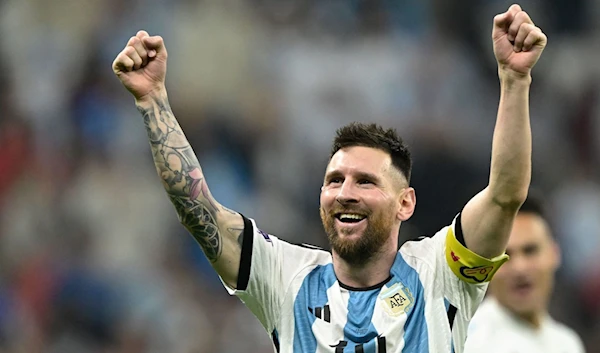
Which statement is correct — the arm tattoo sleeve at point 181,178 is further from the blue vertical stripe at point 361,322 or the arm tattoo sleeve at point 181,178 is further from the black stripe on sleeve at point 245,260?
the blue vertical stripe at point 361,322

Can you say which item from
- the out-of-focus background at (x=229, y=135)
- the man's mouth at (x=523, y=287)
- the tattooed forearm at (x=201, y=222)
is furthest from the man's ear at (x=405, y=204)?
the out-of-focus background at (x=229, y=135)

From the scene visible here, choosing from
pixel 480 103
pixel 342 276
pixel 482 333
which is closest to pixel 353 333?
pixel 342 276

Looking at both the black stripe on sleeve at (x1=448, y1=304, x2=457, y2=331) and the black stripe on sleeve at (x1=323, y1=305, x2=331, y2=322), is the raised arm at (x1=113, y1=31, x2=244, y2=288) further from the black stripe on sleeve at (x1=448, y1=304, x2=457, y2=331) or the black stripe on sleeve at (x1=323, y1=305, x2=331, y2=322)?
the black stripe on sleeve at (x1=448, y1=304, x2=457, y2=331)

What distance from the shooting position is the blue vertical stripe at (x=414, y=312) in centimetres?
383

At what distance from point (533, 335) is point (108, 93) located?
4.39 meters

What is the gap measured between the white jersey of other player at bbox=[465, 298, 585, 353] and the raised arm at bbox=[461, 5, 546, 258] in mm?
1849

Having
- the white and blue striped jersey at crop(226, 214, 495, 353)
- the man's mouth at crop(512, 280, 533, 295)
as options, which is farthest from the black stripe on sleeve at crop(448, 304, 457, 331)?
the man's mouth at crop(512, 280, 533, 295)

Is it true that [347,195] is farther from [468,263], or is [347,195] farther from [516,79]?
[516,79]

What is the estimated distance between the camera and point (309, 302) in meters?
4.02

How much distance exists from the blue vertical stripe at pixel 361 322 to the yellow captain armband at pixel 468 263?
1.18ft

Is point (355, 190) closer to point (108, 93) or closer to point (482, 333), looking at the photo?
point (482, 333)

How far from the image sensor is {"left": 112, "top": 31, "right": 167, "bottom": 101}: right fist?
3.80 metres

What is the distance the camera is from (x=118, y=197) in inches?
313

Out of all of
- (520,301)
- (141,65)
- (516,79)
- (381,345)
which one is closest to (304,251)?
(381,345)
